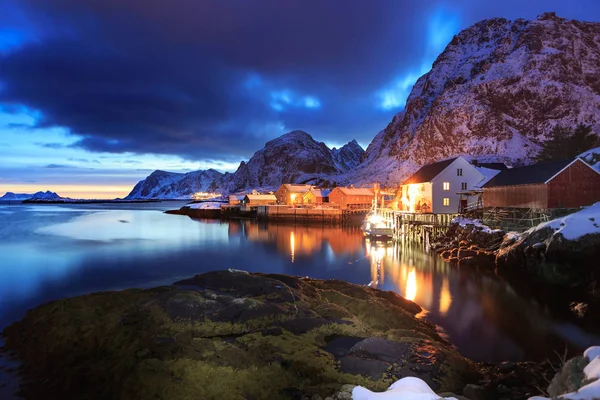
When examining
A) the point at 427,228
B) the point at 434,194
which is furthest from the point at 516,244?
the point at 434,194

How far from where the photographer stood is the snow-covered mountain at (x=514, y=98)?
105m

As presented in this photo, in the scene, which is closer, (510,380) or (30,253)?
(510,380)

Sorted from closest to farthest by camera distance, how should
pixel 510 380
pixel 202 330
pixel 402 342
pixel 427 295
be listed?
pixel 510 380 → pixel 402 342 → pixel 202 330 → pixel 427 295

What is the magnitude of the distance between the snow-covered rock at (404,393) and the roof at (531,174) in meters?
34.6

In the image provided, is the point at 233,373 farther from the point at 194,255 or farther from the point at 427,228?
the point at 427,228

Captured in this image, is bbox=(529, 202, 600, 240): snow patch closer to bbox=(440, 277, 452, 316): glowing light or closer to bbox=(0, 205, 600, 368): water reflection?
bbox=(0, 205, 600, 368): water reflection

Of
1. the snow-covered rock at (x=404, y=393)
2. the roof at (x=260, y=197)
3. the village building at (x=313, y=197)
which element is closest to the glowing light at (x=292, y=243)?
the snow-covered rock at (x=404, y=393)

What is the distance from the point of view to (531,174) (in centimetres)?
3738

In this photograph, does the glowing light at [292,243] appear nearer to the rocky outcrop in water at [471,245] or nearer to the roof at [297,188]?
the rocky outcrop in water at [471,245]

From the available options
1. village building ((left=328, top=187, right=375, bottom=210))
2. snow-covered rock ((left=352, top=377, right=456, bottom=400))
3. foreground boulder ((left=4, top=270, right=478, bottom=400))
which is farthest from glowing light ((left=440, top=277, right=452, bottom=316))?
village building ((left=328, top=187, right=375, bottom=210))

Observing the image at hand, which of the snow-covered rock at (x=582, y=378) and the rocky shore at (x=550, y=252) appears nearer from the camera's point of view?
the snow-covered rock at (x=582, y=378)

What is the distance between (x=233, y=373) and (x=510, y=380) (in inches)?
343

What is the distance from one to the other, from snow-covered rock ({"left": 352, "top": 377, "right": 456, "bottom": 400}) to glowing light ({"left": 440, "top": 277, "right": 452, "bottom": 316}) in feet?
44.1

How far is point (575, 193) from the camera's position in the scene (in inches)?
1310
